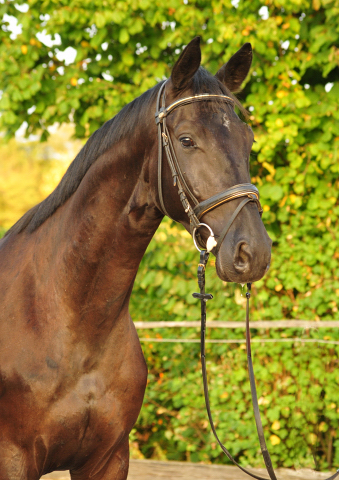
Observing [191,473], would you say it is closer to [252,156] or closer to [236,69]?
[252,156]

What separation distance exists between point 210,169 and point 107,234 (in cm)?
51

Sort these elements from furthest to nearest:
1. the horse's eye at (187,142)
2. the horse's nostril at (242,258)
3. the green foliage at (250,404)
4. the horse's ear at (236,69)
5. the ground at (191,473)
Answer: the green foliage at (250,404) < the ground at (191,473) < the horse's ear at (236,69) < the horse's eye at (187,142) < the horse's nostril at (242,258)

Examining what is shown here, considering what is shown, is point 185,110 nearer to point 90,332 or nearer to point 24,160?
point 90,332

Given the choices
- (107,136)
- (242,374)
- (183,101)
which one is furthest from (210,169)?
(242,374)

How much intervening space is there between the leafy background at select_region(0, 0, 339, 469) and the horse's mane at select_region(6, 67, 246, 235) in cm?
221

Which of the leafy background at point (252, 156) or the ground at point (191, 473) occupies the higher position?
the leafy background at point (252, 156)

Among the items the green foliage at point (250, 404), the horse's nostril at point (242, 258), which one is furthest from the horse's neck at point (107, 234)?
the green foliage at point (250, 404)

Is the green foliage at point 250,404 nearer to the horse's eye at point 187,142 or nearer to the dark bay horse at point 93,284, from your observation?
the dark bay horse at point 93,284

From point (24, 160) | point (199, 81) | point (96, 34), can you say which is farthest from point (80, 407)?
point (24, 160)

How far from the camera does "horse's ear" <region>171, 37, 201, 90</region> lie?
5.95 feet

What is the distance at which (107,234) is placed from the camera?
200 cm

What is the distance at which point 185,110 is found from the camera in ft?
6.04

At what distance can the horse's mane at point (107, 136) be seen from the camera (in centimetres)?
192

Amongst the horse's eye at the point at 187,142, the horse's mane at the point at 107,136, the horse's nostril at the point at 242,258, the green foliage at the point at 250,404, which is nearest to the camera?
the horse's nostril at the point at 242,258
